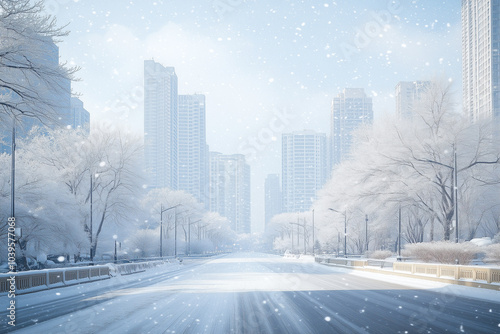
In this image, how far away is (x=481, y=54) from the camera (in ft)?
494

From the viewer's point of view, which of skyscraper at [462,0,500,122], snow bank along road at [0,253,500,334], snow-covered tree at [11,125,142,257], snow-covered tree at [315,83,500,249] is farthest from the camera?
skyscraper at [462,0,500,122]

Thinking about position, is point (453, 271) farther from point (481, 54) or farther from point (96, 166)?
point (481, 54)

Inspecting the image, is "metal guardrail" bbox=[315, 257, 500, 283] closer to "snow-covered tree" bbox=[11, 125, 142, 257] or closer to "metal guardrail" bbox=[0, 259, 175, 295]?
"metal guardrail" bbox=[0, 259, 175, 295]

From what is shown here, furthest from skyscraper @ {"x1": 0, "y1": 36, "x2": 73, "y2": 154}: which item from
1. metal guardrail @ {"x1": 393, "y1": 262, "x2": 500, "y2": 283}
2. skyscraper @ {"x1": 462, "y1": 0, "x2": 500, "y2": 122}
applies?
skyscraper @ {"x1": 462, "y1": 0, "x2": 500, "y2": 122}

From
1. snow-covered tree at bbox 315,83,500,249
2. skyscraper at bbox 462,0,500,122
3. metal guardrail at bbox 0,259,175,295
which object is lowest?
metal guardrail at bbox 0,259,175,295

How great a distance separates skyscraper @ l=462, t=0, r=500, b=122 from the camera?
14088 centimetres

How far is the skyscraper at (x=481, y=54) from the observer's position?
462ft

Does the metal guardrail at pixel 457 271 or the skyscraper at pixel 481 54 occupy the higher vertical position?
the skyscraper at pixel 481 54

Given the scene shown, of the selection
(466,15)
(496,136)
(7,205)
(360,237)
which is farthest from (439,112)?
(466,15)

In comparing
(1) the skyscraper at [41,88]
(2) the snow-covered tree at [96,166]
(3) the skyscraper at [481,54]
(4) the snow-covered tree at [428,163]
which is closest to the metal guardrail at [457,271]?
(4) the snow-covered tree at [428,163]

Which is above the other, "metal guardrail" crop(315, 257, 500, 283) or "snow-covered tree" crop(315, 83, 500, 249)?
"snow-covered tree" crop(315, 83, 500, 249)

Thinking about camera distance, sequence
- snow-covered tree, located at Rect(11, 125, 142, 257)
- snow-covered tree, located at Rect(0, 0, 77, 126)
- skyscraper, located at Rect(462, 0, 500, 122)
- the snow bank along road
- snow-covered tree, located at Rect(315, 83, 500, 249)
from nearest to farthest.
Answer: the snow bank along road < snow-covered tree, located at Rect(0, 0, 77, 126) < snow-covered tree, located at Rect(315, 83, 500, 249) < snow-covered tree, located at Rect(11, 125, 142, 257) < skyscraper, located at Rect(462, 0, 500, 122)

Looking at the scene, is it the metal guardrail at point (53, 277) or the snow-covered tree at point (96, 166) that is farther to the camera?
the snow-covered tree at point (96, 166)

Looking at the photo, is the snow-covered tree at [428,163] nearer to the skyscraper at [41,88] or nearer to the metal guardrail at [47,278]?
the metal guardrail at [47,278]
